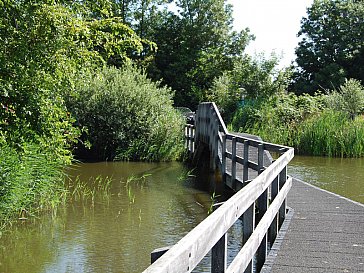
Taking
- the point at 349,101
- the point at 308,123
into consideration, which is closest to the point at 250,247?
the point at 308,123

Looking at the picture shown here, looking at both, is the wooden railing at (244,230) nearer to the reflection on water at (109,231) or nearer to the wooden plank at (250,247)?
the wooden plank at (250,247)

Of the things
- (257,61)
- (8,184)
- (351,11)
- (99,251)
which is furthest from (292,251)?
(351,11)

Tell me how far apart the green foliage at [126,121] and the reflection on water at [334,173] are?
15.2ft

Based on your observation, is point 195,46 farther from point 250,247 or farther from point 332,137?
point 250,247

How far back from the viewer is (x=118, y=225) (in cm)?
980

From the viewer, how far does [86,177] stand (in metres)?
15.5

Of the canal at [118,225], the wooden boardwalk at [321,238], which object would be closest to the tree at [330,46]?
the canal at [118,225]

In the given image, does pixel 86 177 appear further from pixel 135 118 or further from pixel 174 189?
pixel 135 118

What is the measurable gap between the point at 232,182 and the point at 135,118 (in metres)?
→ 8.87

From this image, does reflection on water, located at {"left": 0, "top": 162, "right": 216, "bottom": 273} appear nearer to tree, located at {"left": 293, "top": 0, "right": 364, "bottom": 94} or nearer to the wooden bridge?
the wooden bridge

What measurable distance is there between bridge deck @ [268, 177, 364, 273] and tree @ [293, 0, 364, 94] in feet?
123

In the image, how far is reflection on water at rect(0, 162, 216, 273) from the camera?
7668mm

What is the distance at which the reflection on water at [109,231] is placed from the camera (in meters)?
7.67

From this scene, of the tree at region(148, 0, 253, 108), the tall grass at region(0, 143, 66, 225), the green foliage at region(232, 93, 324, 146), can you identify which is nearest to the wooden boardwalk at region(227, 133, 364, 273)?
the tall grass at region(0, 143, 66, 225)
